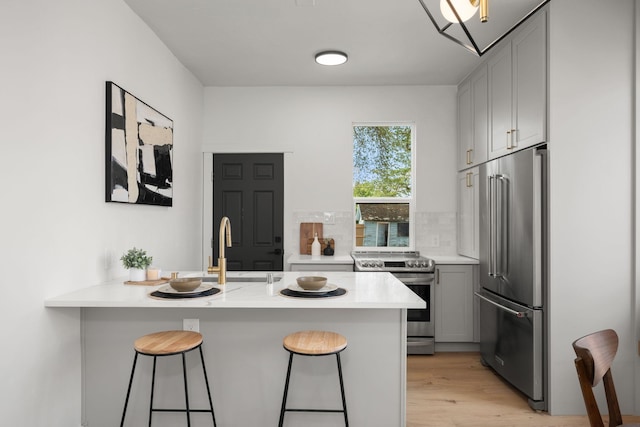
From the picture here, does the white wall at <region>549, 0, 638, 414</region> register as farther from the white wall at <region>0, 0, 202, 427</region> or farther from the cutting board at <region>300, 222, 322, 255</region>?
the white wall at <region>0, 0, 202, 427</region>

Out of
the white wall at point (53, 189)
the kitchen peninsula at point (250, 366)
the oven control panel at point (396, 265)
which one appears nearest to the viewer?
the white wall at point (53, 189)

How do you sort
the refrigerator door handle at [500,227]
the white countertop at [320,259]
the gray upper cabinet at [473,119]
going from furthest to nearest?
1. the white countertop at [320,259]
2. the gray upper cabinet at [473,119]
3. the refrigerator door handle at [500,227]

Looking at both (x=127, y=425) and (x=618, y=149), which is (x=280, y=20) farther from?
(x=127, y=425)

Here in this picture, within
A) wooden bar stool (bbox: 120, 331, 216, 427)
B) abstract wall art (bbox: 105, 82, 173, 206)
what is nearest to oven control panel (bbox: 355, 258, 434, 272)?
abstract wall art (bbox: 105, 82, 173, 206)

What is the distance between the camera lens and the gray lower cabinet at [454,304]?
12.6 feet

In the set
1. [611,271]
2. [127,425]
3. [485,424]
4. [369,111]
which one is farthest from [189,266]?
[611,271]

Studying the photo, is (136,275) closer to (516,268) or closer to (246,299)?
(246,299)

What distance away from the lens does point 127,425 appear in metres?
→ 2.16

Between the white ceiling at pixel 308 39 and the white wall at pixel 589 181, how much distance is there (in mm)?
501

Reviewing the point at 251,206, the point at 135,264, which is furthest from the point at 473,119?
the point at 135,264

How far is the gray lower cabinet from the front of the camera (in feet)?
12.6

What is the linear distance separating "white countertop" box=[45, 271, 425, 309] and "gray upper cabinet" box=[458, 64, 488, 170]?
206 cm

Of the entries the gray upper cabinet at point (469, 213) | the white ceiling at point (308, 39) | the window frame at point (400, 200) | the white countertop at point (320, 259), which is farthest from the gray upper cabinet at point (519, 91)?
the white countertop at point (320, 259)

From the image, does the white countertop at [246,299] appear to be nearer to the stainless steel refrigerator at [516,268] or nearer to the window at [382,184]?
the stainless steel refrigerator at [516,268]
